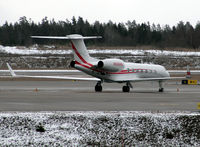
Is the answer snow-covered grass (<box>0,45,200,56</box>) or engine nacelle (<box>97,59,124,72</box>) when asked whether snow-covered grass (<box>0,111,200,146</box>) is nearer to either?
engine nacelle (<box>97,59,124,72</box>)

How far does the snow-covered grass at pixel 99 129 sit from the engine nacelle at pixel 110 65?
18724mm

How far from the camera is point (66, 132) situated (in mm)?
16531

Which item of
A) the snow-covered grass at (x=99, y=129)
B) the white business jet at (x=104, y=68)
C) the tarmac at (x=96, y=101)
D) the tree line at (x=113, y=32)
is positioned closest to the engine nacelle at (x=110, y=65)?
the white business jet at (x=104, y=68)

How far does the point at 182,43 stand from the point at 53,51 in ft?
135

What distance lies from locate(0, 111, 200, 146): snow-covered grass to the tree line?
63581mm

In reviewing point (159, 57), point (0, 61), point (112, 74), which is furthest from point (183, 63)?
point (112, 74)

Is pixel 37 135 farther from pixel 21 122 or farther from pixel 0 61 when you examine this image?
pixel 0 61

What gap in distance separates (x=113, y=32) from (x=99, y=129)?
288ft

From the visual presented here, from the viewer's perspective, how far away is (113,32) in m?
104

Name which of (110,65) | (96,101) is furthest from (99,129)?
(110,65)

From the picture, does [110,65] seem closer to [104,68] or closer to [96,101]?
[104,68]

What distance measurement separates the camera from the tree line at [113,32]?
8464 cm

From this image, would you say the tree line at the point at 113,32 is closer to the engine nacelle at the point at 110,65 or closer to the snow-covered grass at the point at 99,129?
the engine nacelle at the point at 110,65

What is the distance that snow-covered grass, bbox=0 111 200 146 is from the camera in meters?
15.9
